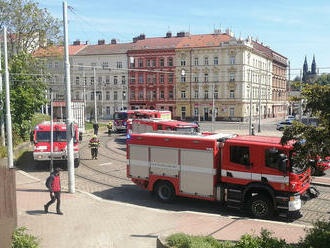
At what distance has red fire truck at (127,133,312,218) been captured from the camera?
37.8 ft

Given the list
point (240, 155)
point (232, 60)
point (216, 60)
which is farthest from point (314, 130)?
point (216, 60)

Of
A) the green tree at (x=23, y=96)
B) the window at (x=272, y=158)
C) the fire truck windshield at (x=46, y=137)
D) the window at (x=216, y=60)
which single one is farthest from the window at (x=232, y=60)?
the window at (x=272, y=158)

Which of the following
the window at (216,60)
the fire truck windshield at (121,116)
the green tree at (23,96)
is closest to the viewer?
the green tree at (23,96)

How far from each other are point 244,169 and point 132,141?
481 centimetres

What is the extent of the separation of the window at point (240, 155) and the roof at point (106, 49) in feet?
211

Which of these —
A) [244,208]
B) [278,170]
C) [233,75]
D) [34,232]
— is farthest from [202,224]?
[233,75]

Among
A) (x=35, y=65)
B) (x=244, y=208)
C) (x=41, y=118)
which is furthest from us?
(x=41, y=118)

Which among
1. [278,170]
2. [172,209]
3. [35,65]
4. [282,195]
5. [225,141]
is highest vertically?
[35,65]

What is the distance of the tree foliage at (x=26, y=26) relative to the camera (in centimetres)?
3500

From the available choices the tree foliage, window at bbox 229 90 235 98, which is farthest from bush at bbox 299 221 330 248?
window at bbox 229 90 235 98

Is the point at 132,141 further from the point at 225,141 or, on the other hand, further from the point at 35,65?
the point at 35,65

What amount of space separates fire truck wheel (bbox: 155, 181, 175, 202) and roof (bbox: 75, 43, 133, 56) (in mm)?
62627

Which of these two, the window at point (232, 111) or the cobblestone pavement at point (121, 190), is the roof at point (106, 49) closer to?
the window at point (232, 111)

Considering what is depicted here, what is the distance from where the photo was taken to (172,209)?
43.7 feet
